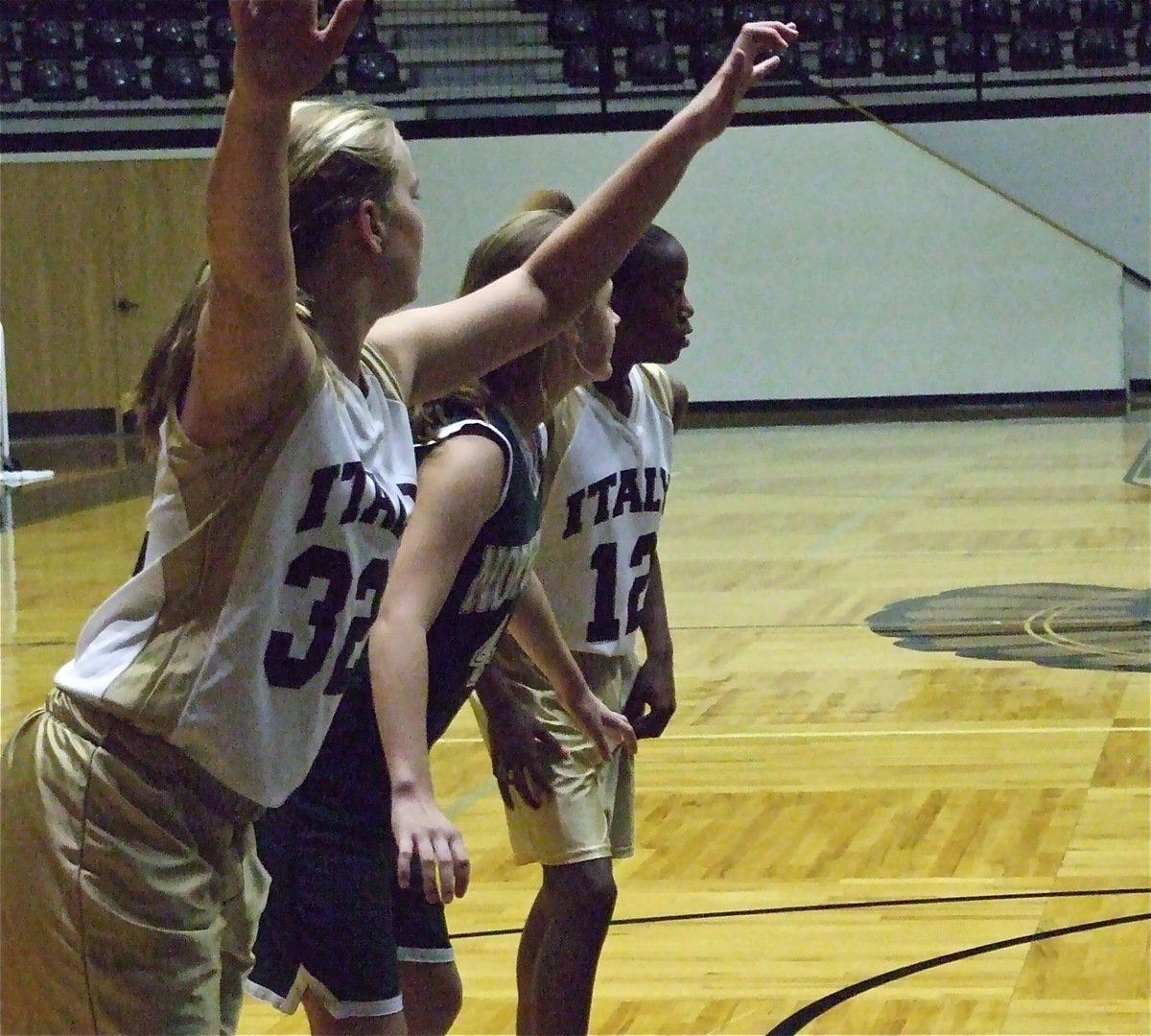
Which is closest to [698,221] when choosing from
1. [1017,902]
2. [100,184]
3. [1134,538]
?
[100,184]

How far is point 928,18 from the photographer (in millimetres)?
16594

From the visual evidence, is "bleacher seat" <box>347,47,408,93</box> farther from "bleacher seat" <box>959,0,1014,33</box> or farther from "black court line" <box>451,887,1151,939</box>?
"black court line" <box>451,887,1151,939</box>

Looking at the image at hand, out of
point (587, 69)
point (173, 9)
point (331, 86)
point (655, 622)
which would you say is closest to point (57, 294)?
point (173, 9)

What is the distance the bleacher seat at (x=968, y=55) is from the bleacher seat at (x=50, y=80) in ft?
26.0

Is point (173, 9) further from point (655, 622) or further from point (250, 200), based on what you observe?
point (250, 200)

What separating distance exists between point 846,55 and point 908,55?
55cm

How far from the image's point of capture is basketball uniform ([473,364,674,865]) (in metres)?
2.68

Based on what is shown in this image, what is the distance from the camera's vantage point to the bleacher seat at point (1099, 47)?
1642 cm

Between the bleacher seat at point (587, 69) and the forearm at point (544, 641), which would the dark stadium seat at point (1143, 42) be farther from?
the forearm at point (544, 641)

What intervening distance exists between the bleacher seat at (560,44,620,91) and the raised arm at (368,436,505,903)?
15184 millimetres

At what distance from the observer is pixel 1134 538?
895 cm

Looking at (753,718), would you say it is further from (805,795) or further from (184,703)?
(184,703)

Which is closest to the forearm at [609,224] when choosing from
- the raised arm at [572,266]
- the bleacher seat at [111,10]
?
the raised arm at [572,266]

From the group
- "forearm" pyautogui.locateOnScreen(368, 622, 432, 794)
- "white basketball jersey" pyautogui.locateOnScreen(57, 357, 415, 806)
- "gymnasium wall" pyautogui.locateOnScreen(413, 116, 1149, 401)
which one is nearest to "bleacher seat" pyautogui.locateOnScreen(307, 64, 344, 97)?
"gymnasium wall" pyautogui.locateOnScreen(413, 116, 1149, 401)
